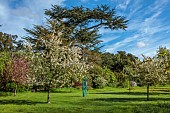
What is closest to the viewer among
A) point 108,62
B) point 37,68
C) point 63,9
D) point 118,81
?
point 37,68

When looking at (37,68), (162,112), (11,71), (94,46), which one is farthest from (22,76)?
(162,112)

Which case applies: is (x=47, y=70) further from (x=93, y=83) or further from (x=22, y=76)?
(x=93, y=83)

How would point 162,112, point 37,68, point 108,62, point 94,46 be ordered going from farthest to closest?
point 108,62 < point 94,46 < point 37,68 < point 162,112

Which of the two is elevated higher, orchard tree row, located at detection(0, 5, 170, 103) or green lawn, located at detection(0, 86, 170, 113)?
orchard tree row, located at detection(0, 5, 170, 103)

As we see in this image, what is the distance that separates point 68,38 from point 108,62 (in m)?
40.6

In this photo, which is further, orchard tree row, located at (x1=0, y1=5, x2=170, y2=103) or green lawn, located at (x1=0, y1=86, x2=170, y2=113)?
orchard tree row, located at (x1=0, y1=5, x2=170, y2=103)

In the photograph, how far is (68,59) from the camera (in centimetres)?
2567

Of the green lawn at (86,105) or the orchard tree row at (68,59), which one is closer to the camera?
the green lawn at (86,105)

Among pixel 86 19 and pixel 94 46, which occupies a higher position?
pixel 86 19

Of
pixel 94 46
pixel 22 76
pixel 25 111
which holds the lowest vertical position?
pixel 25 111

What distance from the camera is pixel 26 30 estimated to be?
49719 mm

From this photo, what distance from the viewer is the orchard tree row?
25281mm

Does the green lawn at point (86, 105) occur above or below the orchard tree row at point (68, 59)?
below

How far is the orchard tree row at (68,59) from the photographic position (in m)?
25.3
